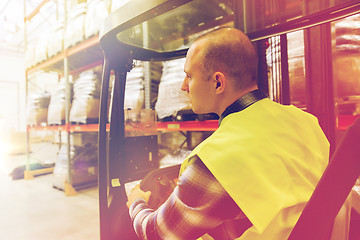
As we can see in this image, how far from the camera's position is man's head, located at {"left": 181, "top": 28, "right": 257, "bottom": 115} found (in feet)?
3.01

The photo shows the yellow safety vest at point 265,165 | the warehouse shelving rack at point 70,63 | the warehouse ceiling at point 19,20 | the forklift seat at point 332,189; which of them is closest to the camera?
the forklift seat at point 332,189

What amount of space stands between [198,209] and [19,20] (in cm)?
1301

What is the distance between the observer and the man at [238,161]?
70 centimetres

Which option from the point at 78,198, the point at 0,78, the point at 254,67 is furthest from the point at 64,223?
the point at 0,78

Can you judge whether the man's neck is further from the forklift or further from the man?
the forklift

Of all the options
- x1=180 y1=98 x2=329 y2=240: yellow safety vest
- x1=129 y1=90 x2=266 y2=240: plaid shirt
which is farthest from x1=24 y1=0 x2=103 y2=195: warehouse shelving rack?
x1=180 y1=98 x2=329 y2=240: yellow safety vest

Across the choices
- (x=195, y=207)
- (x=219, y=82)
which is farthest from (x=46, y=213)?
(x=219, y=82)

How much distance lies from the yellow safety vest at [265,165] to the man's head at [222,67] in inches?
5.1

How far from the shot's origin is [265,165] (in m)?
0.72

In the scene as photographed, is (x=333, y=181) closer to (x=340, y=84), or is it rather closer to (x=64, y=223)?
(x=340, y=84)

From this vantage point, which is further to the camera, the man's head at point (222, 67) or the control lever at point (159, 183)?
the control lever at point (159, 183)

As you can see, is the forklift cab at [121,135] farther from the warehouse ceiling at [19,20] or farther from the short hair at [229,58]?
the warehouse ceiling at [19,20]

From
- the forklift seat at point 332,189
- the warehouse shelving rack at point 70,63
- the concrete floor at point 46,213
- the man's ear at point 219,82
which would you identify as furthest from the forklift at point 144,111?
the warehouse shelving rack at point 70,63

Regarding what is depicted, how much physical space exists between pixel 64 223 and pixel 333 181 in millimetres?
3368
